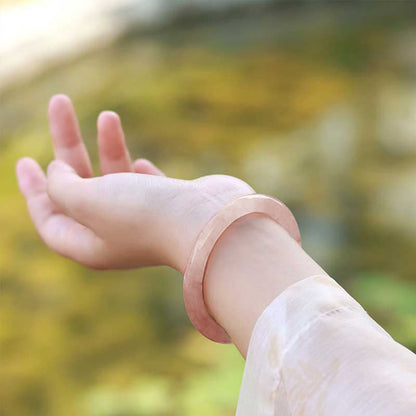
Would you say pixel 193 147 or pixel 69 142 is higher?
pixel 69 142

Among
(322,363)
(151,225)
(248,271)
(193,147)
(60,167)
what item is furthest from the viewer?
(193,147)

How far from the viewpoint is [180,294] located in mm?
1530

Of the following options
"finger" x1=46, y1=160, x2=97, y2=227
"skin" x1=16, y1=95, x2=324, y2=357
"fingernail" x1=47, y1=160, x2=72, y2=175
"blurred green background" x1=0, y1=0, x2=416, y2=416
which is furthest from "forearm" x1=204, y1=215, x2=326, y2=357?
"blurred green background" x1=0, y1=0, x2=416, y2=416

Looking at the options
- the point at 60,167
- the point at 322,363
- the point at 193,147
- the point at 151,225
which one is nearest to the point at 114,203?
the point at 151,225

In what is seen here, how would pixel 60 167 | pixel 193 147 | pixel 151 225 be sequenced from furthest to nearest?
pixel 193 147 < pixel 60 167 < pixel 151 225

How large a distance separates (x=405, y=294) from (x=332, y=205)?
44 cm

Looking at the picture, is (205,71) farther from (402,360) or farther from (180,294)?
(402,360)

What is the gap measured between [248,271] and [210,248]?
4 cm

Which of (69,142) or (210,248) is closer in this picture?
(210,248)

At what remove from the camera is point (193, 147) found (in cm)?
220

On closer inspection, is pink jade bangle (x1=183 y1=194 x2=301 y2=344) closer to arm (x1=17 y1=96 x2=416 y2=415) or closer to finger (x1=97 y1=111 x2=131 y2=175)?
arm (x1=17 y1=96 x2=416 y2=415)

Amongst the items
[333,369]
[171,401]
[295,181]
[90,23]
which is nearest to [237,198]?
[333,369]

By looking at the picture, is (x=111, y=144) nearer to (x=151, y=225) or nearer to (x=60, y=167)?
(x=60, y=167)

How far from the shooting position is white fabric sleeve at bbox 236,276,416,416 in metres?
0.37
